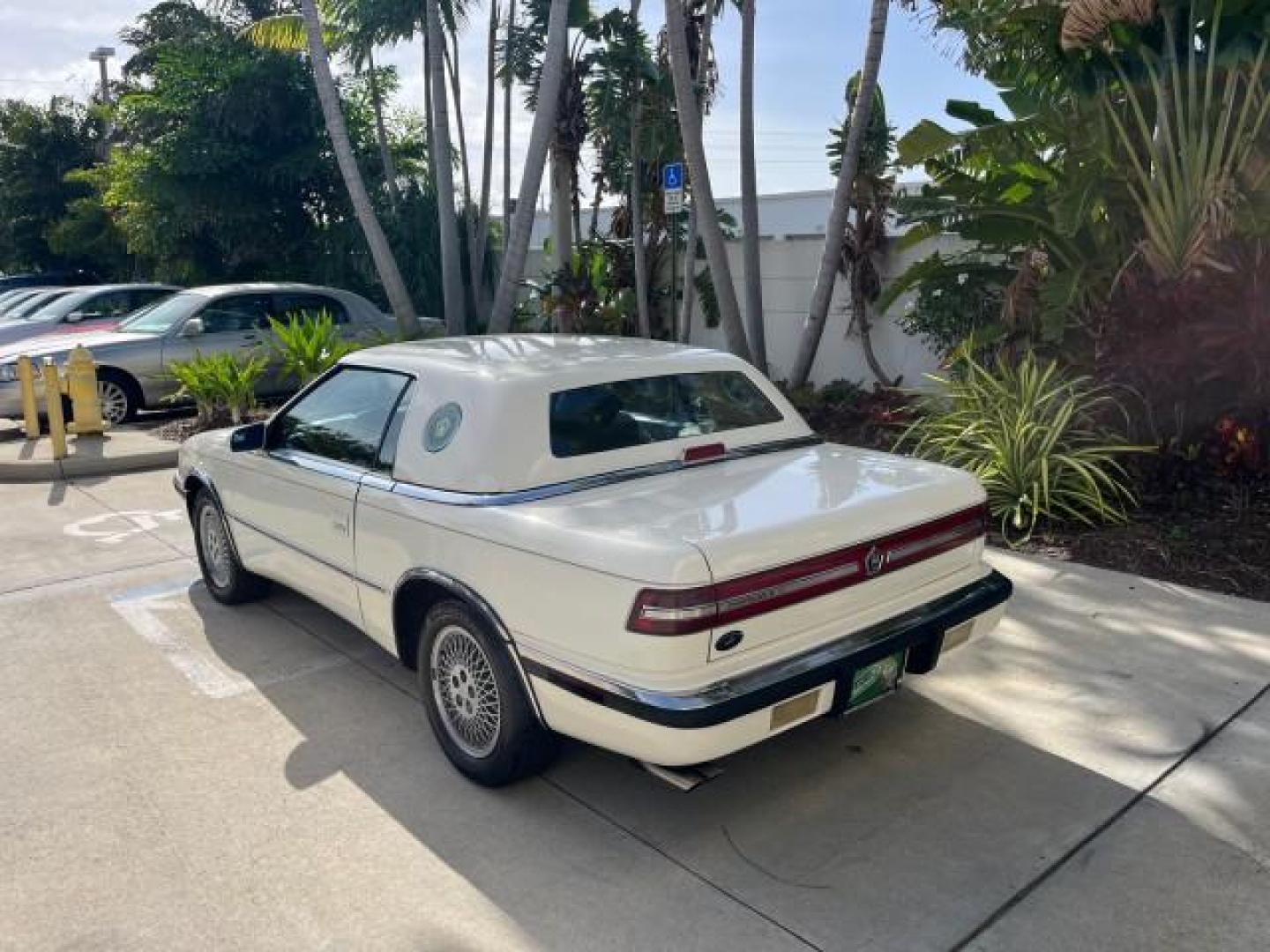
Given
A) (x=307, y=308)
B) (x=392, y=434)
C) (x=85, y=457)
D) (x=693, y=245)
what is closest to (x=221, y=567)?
(x=392, y=434)

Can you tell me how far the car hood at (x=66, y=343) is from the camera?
11055 millimetres

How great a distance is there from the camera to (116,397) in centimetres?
1101

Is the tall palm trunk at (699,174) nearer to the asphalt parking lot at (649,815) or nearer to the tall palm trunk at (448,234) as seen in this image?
the tall palm trunk at (448,234)

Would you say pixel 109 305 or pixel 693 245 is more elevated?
pixel 693 245

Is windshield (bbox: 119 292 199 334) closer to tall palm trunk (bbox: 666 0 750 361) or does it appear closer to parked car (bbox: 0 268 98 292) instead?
tall palm trunk (bbox: 666 0 750 361)

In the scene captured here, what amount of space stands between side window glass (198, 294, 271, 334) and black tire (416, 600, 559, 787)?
905cm

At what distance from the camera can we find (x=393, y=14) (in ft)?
46.1

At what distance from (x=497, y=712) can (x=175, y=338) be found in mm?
9429

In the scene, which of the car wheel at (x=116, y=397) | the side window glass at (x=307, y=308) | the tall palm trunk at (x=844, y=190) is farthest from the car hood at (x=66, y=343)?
the tall palm trunk at (x=844, y=190)

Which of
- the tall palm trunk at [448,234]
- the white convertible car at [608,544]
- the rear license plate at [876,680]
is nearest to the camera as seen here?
the white convertible car at [608,544]

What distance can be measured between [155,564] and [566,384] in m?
3.81

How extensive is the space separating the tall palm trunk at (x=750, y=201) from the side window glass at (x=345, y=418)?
20.8 ft

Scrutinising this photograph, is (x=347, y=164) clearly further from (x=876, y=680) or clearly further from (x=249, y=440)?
(x=876, y=680)

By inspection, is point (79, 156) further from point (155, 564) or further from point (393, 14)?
point (155, 564)
